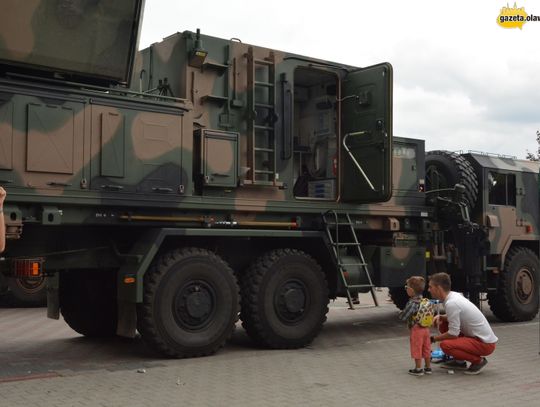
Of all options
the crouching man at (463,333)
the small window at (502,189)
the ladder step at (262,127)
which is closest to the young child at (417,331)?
the crouching man at (463,333)

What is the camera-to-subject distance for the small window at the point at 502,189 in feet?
39.3

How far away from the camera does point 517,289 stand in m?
11.8

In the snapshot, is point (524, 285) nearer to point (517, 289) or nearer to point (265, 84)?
point (517, 289)

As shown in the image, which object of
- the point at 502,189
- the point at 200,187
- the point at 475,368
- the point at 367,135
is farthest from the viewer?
the point at 502,189

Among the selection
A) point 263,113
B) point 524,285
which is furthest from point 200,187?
point 524,285

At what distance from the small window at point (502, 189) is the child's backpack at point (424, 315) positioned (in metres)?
5.47

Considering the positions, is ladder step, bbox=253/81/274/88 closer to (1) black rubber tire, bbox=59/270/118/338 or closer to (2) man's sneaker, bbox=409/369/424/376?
(1) black rubber tire, bbox=59/270/118/338

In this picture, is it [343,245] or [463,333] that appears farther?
[343,245]

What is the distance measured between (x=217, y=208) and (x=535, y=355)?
14.1 feet

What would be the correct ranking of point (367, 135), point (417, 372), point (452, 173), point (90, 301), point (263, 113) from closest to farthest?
point (417, 372)
point (263, 113)
point (90, 301)
point (367, 135)
point (452, 173)

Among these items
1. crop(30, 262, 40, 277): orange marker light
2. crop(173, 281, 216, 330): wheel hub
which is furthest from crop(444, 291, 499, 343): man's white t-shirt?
crop(30, 262, 40, 277): orange marker light

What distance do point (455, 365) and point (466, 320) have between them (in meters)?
0.55

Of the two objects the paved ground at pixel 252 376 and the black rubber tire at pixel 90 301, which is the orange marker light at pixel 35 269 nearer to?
the paved ground at pixel 252 376

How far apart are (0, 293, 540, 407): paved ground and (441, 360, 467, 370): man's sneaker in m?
0.20
